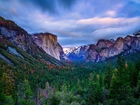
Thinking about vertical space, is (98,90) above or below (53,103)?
above

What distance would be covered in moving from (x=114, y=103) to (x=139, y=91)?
14.3 metres

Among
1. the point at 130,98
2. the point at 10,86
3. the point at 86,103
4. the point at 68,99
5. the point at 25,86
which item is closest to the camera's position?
the point at 130,98

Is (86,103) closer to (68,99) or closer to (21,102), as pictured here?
(68,99)

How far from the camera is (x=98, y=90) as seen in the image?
63.1 m

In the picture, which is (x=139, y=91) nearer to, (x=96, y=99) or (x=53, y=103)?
(x=96, y=99)

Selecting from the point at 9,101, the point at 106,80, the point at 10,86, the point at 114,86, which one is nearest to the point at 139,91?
the point at 114,86

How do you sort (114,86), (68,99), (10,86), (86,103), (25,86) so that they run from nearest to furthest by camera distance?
(114,86) < (86,103) < (68,99) < (10,86) < (25,86)

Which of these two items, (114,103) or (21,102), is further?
(21,102)

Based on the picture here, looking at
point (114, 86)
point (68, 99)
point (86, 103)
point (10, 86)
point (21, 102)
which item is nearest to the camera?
point (114, 86)

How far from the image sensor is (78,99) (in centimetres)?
6512

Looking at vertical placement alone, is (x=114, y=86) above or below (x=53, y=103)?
above

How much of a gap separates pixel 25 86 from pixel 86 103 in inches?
1417

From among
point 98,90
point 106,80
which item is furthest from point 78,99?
point 106,80

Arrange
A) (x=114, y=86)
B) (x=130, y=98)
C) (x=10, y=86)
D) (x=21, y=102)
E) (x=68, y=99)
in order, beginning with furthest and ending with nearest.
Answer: (x=10, y=86) < (x=21, y=102) < (x=68, y=99) < (x=114, y=86) < (x=130, y=98)
